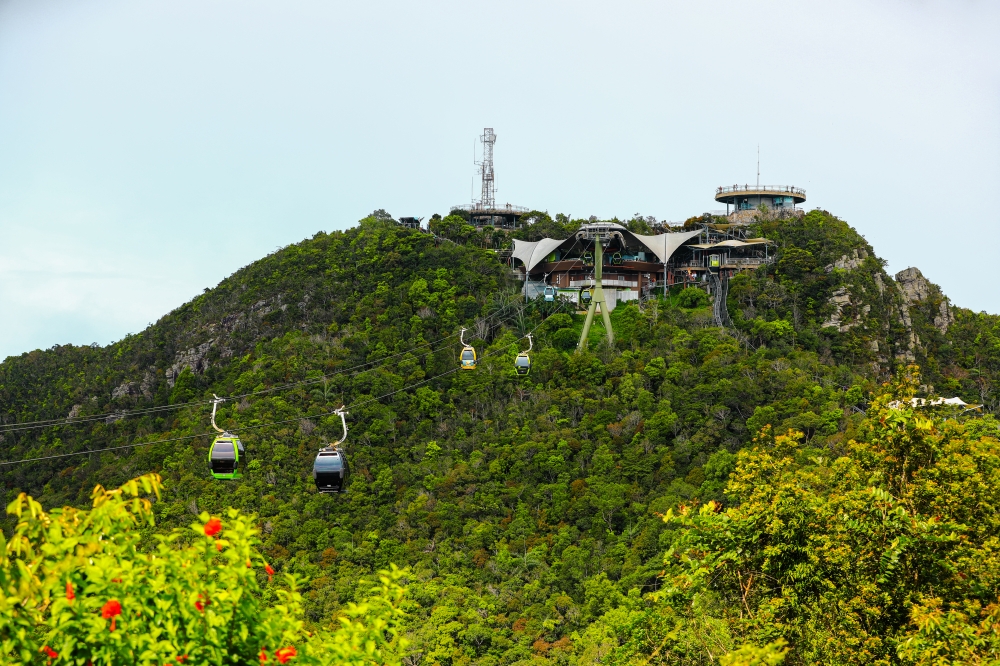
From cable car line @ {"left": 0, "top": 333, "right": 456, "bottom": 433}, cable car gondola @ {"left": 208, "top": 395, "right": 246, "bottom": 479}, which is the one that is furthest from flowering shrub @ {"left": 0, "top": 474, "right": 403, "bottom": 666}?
cable car line @ {"left": 0, "top": 333, "right": 456, "bottom": 433}

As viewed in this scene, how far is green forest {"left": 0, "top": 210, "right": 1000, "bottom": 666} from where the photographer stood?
789cm

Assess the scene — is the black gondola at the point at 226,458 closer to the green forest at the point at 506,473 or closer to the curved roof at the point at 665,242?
the green forest at the point at 506,473

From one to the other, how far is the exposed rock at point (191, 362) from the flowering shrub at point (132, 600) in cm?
4333

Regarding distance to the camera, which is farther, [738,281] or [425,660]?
[738,281]

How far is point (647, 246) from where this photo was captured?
165ft

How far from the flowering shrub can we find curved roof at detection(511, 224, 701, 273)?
137 feet

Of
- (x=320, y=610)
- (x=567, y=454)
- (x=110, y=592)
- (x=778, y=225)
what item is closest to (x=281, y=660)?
(x=110, y=592)

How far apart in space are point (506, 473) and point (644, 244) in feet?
54.9

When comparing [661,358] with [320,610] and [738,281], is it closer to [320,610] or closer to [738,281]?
[738,281]

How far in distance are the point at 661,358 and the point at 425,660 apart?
661 inches

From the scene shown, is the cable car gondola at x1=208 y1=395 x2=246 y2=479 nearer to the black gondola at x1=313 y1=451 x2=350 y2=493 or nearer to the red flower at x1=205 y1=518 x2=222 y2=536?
the black gondola at x1=313 y1=451 x2=350 y2=493

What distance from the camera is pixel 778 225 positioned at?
51281 mm

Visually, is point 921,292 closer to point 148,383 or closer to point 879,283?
point 879,283

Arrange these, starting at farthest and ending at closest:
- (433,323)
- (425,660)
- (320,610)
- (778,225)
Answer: (778,225) → (433,323) → (320,610) → (425,660)
